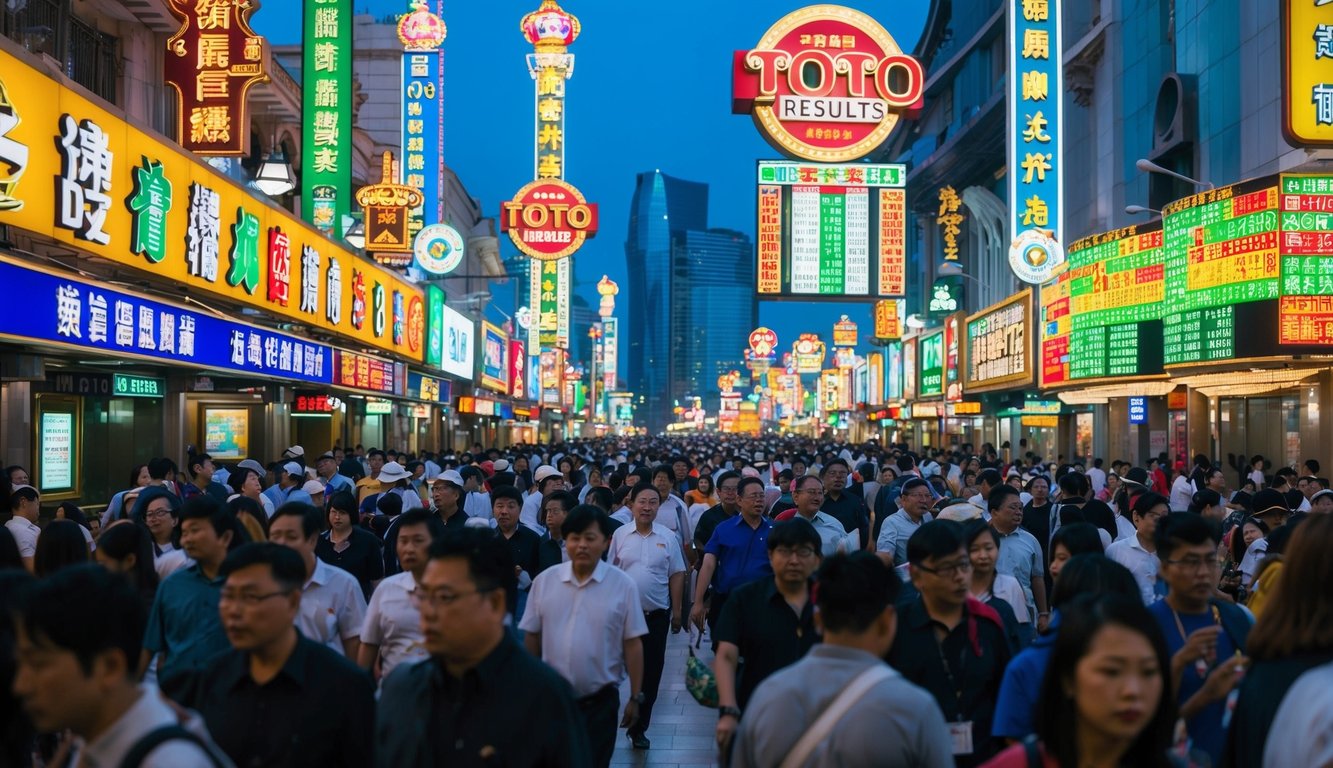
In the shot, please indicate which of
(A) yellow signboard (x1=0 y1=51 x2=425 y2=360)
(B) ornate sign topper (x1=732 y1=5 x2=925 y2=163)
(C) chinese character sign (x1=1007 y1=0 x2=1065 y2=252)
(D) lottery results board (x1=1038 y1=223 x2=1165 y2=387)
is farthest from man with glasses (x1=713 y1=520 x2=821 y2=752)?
(C) chinese character sign (x1=1007 y1=0 x2=1065 y2=252)

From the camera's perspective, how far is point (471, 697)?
382 centimetres

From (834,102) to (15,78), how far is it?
1489cm

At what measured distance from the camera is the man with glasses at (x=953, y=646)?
5109 millimetres

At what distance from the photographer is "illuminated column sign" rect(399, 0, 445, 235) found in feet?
135

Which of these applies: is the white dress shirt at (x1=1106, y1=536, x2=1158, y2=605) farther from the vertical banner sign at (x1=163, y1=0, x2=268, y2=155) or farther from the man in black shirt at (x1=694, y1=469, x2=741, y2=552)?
the vertical banner sign at (x1=163, y1=0, x2=268, y2=155)

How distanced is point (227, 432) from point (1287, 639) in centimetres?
2605

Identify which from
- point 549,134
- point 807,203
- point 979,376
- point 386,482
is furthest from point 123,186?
point 549,134

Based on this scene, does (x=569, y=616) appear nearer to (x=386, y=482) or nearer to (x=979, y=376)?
(x=386, y=482)

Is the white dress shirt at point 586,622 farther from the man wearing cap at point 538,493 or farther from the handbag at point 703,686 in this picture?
the man wearing cap at point 538,493

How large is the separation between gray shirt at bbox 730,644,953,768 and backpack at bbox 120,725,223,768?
147cm

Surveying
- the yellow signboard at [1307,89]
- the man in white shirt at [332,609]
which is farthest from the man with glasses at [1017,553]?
the yellow signboard at [1307,89]

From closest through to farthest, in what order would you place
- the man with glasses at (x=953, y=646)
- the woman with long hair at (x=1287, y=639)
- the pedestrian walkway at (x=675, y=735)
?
the woman with long hair at (x=1287, y=639) → the man with glasses at (x=953, y=646) → the pedestrian walkway at (x=675, y=735)

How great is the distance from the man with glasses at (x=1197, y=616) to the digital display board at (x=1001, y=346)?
31.0 metres

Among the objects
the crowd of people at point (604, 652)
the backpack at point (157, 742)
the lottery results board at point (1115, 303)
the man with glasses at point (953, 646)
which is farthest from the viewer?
the lottery results board at point (1115, 303)
